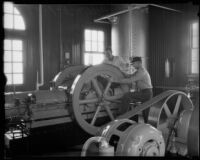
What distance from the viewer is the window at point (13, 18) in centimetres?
533

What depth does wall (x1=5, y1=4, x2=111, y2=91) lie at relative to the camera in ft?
18.1

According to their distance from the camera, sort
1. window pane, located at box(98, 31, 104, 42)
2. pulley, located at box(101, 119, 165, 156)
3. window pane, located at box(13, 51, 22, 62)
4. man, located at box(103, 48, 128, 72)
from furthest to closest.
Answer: window pane, located at box(98, 31, 104, 42), window pane, located at box(13, 51, 22, 62), man, located at box(103, 48, 128, 72), pulley, located at box(101, 119, 165, 156)

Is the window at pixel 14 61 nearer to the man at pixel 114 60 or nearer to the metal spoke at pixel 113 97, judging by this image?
the man at pixel 114 60

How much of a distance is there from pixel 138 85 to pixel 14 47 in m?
3.22

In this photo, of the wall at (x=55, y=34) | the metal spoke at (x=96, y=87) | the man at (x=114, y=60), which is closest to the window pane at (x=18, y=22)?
the wall at (x=55, y=34)

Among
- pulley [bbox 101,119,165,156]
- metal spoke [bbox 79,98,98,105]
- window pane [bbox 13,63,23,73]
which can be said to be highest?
window pane [bbox 13,63,23,73]

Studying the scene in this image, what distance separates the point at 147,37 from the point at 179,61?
1.90 m

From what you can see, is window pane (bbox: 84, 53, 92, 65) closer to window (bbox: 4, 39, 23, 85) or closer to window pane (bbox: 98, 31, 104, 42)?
window pane (bbox: 98, 31, 104, 42)

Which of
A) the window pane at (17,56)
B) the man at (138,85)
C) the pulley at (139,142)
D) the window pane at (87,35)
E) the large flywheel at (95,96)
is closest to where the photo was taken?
the pulley at (139,142)

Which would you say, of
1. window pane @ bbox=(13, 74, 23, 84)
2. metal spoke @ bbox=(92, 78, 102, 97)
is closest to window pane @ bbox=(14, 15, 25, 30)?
window pane @ bbox=(13, 74, 23, 84)

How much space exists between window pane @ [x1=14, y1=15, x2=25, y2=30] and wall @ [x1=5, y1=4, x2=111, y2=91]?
11cm

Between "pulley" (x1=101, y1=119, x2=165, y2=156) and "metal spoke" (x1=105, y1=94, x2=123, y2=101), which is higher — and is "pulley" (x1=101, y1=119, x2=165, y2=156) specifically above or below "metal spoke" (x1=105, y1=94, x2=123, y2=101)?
below

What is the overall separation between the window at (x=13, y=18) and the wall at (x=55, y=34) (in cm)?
11

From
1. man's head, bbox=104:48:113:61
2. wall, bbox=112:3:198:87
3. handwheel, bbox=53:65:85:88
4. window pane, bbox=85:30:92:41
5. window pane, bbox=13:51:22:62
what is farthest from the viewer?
window pane, bbox=85:30:92:41
